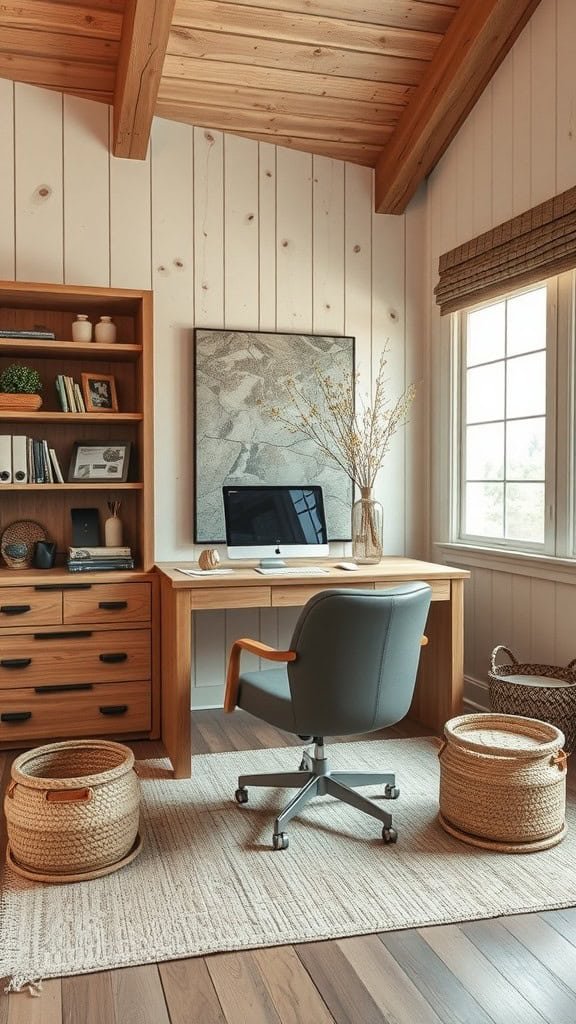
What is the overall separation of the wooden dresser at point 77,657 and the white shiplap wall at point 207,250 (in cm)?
53

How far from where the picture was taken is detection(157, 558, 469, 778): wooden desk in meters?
3.24

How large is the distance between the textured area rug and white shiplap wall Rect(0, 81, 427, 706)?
1470 millimetres

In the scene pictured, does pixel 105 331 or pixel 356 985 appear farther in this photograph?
pixel 105 331

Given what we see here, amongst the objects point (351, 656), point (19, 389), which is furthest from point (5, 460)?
point (351, 656)

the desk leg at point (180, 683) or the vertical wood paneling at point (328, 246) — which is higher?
the vertical wood paneling at point (328, 246)

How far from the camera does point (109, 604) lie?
360 cm

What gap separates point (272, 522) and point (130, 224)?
61.3 inches

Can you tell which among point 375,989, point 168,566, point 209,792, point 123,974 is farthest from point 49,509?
point 375,989

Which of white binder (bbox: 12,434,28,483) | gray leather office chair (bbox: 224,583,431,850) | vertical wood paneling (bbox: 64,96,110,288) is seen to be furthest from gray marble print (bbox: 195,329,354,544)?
gray leather office chair (bbox: 224,583,431,850)

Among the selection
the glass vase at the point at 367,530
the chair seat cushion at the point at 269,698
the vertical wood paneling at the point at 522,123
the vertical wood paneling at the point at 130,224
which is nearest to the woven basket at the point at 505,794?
the chair seat cushion at the point at 269,698

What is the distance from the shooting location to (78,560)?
367cm

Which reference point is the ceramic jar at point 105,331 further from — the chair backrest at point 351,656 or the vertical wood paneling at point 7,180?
the chair backrest at point 351,656

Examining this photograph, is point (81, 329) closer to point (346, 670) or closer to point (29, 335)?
point (29, 335)

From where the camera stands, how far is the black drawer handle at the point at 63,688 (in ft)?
11.6
